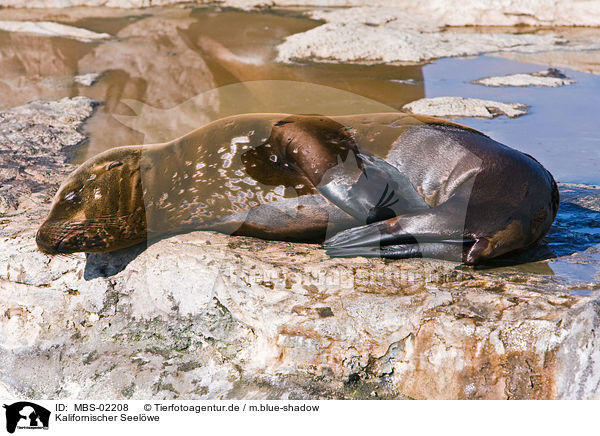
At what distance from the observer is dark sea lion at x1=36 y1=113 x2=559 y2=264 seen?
11.1 feet

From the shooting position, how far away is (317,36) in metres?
10.0

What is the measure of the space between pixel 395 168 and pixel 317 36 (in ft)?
22.9

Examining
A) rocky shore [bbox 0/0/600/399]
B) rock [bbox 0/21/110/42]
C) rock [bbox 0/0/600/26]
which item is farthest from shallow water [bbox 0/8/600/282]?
rock [bbox 0/0/600/26]

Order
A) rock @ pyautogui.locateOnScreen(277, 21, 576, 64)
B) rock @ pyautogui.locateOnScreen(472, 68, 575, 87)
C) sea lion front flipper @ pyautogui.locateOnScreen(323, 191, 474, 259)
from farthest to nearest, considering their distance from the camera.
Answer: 1. rock @ pyautogui.locateOnScreen(277, 21, 576, 64)
2. rock @ pyautogui.locateOnScreen(472, 68, 575, 87)
3. sea lion front flipper @ pyautogui.locateOnScreen(323, 191, 474, 259)

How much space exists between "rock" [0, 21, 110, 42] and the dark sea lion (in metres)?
7.96

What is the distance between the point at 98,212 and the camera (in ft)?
11.6

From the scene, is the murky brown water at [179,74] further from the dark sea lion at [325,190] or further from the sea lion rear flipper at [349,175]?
the sea lion rear flipper at [349,175]

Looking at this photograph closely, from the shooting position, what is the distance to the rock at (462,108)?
22.9 feet

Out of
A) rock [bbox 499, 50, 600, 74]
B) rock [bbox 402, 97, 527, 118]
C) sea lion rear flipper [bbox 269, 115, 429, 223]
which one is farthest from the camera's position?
rock [bbox 499, 50, 600, 74]

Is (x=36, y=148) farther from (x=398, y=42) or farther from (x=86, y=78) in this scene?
(x=398, y=42)

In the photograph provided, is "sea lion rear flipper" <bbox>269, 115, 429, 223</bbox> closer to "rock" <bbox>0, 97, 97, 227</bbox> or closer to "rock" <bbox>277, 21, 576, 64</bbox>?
"rock" <bbox>0, 97, 97, 227</bbox>

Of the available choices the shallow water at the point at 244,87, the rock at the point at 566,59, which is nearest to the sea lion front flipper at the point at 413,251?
the shallow water at the point at 244,87
